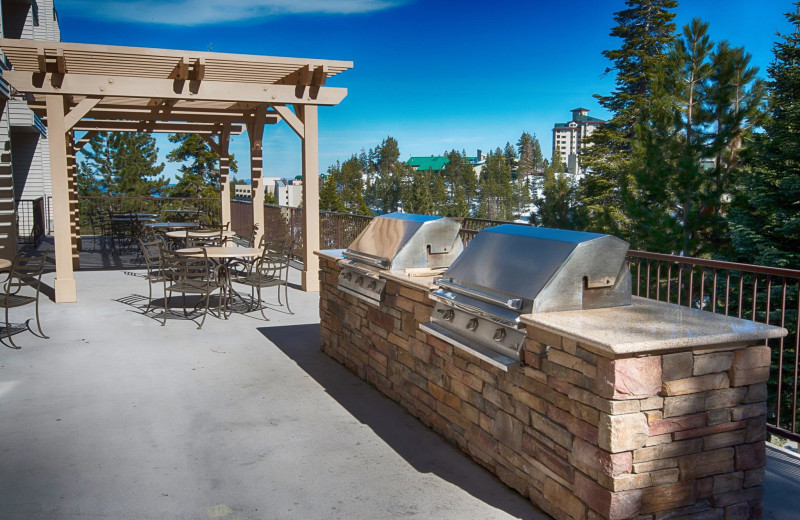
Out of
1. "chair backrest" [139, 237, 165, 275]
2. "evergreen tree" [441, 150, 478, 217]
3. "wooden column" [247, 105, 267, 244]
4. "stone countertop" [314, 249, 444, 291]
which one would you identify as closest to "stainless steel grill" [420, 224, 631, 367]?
"stone countertop" [314, 249, 444, 291]

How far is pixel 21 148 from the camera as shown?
61.3 ft

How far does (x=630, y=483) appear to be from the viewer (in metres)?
2.41

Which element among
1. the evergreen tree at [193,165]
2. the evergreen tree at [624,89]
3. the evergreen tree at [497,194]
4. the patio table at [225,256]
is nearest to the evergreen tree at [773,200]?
the patio table at [225,256]

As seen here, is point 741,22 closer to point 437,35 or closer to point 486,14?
point 486,14

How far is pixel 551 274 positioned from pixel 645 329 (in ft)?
1.56

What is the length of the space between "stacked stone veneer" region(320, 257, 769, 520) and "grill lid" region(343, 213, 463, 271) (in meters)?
1.32

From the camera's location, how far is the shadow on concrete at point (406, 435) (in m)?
3.05

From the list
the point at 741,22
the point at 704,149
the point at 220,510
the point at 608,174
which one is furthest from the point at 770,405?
the point at 741,22

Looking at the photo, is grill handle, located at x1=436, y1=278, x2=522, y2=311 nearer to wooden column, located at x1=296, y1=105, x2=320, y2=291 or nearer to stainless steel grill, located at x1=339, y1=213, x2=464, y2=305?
stainless steel grill, located at x1=339, y1=213, x2=464, y2=305

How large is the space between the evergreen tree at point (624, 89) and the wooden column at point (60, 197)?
27110 mm

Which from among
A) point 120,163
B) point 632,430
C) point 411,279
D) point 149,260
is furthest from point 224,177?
point 120,163

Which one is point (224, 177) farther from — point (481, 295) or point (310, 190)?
point (481, 295)

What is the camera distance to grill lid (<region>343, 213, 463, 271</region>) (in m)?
4.32

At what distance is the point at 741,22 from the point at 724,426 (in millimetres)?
58451
